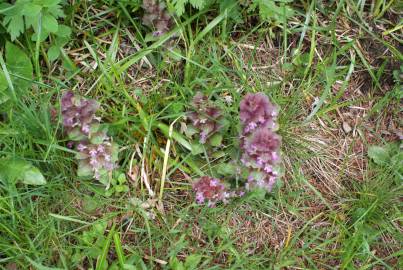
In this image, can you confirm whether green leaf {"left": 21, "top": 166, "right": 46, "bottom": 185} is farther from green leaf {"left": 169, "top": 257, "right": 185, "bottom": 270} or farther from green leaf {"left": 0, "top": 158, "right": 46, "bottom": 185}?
green leaf {"left": 169, "top": 257, "right": 185, "bottom": 270}

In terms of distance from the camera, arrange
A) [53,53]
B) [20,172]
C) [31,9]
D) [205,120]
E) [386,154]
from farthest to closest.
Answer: [386,154] < [53,53] < [205,120] < [20,172] < [31,9]

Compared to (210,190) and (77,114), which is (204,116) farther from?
(77,114)

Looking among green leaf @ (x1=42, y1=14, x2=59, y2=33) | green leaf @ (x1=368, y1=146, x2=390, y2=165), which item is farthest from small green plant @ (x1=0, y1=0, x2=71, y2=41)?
green leaf @ (x1=368, y1=146, x2=390, y2=165)

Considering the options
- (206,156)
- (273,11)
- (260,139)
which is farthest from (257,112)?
(273,11)

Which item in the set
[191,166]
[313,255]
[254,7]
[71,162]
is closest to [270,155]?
[191,166]

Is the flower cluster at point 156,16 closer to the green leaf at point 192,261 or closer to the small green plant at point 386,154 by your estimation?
the green leaf at point 192,261
